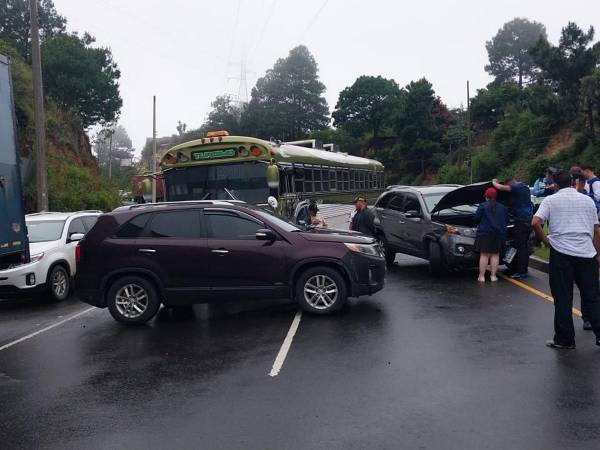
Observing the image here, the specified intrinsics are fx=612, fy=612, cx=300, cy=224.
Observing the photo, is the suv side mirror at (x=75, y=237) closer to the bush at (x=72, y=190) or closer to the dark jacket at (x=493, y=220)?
the dark jacket at (x=493, y=220)

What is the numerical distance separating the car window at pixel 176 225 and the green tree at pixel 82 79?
126 feet

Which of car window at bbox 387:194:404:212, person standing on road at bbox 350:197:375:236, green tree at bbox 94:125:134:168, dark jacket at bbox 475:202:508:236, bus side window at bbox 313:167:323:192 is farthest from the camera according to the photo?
green tree at bbox 94:125:134:168

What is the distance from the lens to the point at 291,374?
606 centimetres

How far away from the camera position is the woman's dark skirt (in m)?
10.4

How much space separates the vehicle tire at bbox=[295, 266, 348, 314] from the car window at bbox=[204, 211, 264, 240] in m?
0.98

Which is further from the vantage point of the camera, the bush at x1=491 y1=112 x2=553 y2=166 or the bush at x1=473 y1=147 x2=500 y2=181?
the bush at x1=473 y1=147 x2=500 y2=181

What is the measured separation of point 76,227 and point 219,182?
3.12m

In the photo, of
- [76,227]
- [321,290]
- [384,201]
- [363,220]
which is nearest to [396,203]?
[384,201]

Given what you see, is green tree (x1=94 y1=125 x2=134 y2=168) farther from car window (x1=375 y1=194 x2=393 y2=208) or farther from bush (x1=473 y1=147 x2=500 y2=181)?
car window (x1=375 y1=194 x2=393 y2=208)

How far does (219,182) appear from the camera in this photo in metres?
13.0

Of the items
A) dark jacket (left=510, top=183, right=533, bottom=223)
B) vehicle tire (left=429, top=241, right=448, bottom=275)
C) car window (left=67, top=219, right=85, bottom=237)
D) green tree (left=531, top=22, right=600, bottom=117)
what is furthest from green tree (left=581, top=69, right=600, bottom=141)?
car window (left=67, top=219, right=85, bottom=237)

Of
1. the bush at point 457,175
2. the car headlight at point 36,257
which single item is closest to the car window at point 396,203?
the car headlight at point 36,257

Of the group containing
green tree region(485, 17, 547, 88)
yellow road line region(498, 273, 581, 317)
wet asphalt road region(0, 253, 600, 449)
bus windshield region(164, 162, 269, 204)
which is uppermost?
green tree region(485, 17, 547, 88)

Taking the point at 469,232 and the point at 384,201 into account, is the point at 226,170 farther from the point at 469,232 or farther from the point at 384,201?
the point at 469,232
